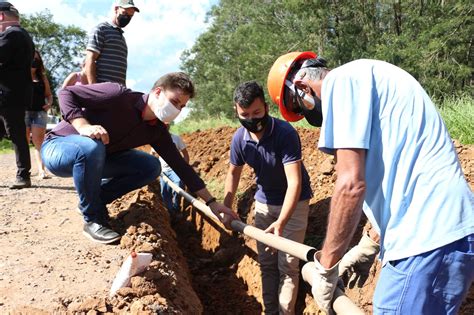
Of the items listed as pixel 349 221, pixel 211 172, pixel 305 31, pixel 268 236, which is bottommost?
pixel 211 172

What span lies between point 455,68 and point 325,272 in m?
18.8

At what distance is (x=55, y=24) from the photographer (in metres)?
44.0

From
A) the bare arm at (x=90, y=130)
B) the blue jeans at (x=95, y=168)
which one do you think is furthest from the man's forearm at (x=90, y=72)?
the bare arm at (x=90, y=130)

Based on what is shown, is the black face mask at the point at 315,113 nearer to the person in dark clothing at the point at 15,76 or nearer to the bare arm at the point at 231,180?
the bare arm at the point at 231,180

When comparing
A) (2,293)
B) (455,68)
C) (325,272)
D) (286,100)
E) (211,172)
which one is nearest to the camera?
(325,272)

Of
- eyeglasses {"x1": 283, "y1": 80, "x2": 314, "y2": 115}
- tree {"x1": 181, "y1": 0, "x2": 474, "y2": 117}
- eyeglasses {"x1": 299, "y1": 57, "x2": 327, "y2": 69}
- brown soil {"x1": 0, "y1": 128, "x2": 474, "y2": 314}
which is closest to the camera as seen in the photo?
eyeglasses {"x1": 299, "y1": 57, "x2": 327, "y2": 69}

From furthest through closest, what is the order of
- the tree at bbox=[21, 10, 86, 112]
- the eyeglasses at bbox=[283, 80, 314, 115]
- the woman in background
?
1. the tree at bbox=[21, 10, 86, 112]
2. the woman in background
3. the eyeglasses at bbox=[283, 80, 314, 115]

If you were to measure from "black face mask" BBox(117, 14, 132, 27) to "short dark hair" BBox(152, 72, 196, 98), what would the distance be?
2.05 meters

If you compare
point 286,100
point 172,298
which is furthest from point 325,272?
point 172,298

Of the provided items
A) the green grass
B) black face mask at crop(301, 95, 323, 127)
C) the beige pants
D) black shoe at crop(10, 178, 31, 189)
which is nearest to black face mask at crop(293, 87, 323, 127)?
black face mask at crop(301, 95, 323, 127)

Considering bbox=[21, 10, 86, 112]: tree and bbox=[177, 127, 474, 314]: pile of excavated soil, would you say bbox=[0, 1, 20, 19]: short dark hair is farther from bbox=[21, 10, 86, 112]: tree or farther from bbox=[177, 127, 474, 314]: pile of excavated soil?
bbox=[21, 10, 86, 112]: tree

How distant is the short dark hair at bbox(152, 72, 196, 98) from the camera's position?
400cm

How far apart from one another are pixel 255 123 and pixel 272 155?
34cm

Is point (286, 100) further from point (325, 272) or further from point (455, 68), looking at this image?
point (455, 68)
